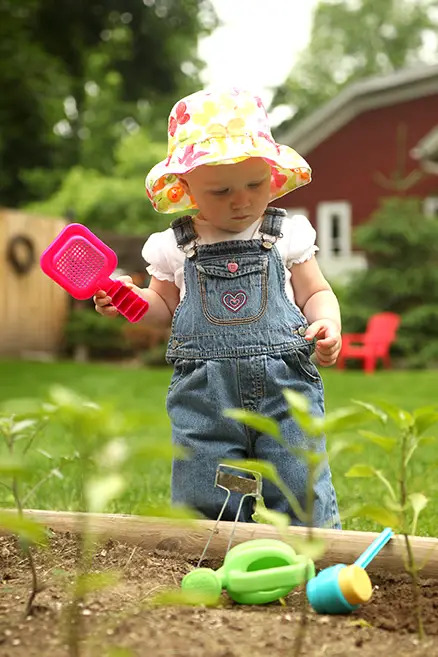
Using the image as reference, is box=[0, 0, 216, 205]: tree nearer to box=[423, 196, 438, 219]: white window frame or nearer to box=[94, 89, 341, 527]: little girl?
box=[423, 196, 438, 219]: white window frame

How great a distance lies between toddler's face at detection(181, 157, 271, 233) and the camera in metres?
2.30

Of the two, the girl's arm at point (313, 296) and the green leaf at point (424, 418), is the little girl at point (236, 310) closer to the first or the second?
the girl's arm at point (313, 296)

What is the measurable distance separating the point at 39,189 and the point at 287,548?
2620 cm

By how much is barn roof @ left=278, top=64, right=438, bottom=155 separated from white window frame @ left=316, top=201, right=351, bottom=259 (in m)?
1.37

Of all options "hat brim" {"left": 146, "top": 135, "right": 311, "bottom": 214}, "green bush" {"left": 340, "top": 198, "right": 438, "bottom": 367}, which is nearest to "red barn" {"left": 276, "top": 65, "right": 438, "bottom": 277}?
"green bush" {"left": 340, "top": 198, "right": 438, "bottom": 367}

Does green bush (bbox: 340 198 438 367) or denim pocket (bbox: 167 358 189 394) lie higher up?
green bush (bbox: 340 198 438 367)

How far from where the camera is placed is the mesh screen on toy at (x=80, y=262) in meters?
2.22

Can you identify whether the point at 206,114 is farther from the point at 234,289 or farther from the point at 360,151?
the point at 360,151

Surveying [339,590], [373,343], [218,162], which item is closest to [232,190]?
[218,162]

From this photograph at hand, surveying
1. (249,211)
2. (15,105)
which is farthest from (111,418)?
(15,105)

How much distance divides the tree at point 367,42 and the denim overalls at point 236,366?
37009 mm

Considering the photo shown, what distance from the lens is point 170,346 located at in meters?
2.46

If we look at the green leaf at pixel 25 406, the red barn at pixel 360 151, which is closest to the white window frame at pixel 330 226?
the red barn at pixel 360 151

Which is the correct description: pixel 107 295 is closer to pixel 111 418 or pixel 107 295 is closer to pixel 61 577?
pixel 61 577
